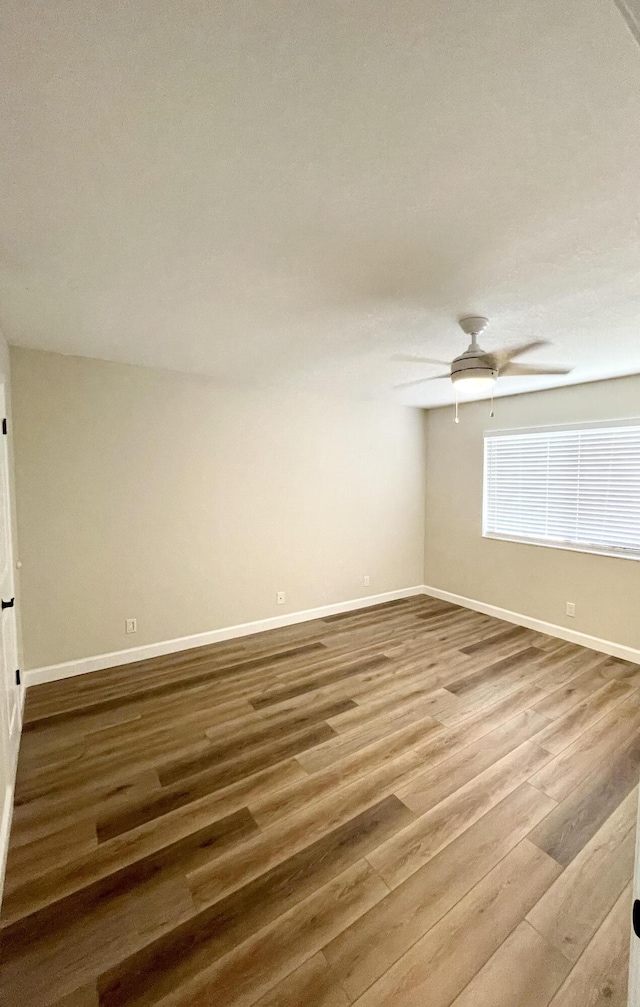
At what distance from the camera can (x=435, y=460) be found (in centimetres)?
501

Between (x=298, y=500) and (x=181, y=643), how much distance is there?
69.7 inches

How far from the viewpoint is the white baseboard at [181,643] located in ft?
9.74

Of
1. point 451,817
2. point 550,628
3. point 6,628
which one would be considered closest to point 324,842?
point 451,817

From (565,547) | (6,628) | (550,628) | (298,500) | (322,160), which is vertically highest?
(322,160)

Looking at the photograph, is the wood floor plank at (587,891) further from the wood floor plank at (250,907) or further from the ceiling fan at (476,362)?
the ceiling fan at (476,362)

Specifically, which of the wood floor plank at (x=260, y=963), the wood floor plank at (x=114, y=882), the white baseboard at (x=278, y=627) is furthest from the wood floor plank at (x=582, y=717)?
the wood floor plank at (x=114, y=882)

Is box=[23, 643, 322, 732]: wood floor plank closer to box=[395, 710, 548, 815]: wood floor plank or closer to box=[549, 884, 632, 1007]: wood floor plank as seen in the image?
box=[395, 710, 548, 815]: wood floor plank

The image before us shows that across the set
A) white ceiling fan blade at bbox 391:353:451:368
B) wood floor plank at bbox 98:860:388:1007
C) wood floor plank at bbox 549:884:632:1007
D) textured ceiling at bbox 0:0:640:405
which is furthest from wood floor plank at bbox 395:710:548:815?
white ceiling fan blade at bbox 391:353:451:368

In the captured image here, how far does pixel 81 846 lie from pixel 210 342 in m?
2.73

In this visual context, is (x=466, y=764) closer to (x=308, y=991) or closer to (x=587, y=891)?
(x=587, y=891)

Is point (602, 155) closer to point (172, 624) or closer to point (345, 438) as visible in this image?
point (345, 438)

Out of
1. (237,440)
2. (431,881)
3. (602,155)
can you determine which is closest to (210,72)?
(602,155)

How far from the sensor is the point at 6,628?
207 cm

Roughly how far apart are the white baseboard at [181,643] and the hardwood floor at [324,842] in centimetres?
13
